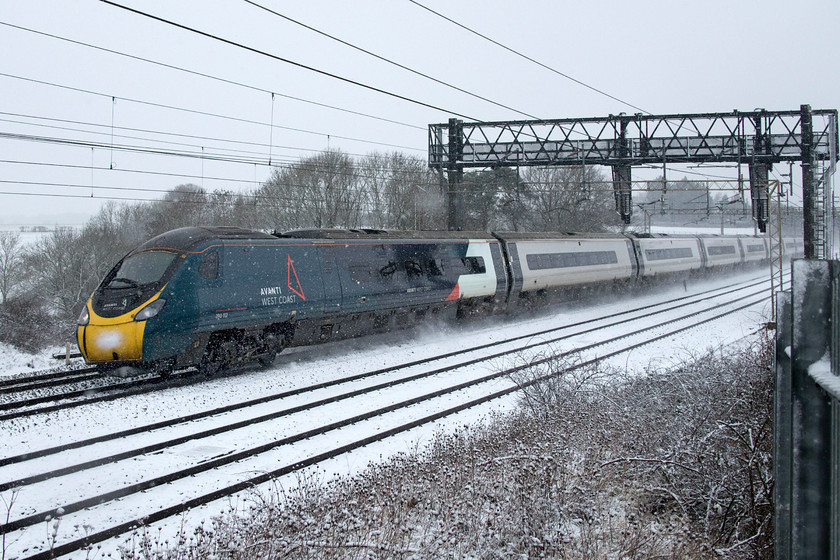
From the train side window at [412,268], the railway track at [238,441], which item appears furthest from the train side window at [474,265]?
the railway track at [238,441]

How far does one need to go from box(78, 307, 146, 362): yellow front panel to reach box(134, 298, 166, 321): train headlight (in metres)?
0.09

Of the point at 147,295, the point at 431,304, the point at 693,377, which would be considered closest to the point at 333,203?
the point at 431,304

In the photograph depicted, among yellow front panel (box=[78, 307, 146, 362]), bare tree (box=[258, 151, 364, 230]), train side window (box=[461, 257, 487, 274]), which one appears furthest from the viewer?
bare tree (box=[258, 151, 364, 230])

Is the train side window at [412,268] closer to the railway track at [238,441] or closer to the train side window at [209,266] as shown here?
the railway track at [238,441]

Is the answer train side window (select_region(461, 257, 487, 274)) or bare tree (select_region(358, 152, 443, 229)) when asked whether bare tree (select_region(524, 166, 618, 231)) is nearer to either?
bare tree (select_region(358, 152, 443, 229))

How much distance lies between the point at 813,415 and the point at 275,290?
→ 37.5 ft

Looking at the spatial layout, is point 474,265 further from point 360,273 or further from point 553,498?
point 553,498

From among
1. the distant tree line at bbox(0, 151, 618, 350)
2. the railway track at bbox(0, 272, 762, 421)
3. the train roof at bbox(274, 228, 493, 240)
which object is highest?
the distant tree line at bbox(0, 151, 618, 350)

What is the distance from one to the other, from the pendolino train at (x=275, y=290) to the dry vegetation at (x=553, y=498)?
17.5 ft

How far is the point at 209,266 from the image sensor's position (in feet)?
38.1

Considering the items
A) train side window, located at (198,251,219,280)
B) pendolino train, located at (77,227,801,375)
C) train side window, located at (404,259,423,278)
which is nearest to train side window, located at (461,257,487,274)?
pendolino train, located at (77,227,801,375)

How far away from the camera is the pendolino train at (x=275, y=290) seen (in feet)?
35.7

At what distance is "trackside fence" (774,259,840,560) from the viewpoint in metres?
1.87

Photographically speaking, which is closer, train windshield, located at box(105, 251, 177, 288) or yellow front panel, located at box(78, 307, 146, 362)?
yellow front panel, located at box(78, 307, 146, 362)
